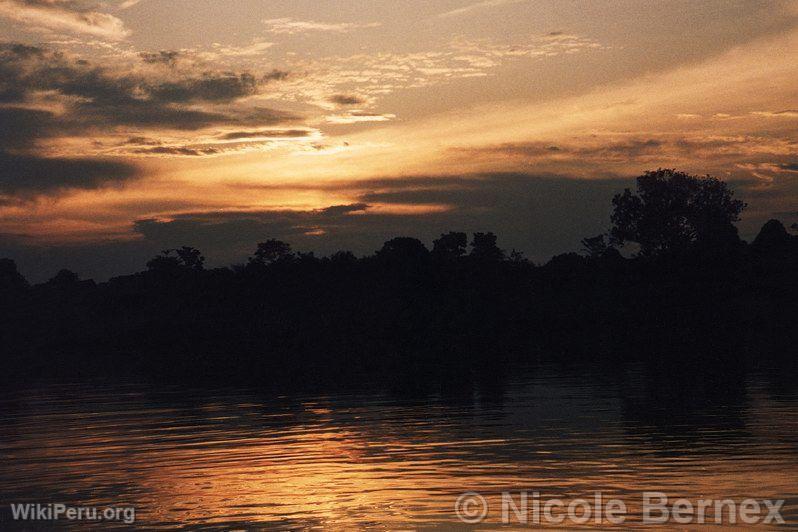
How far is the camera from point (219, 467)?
26.8 meters

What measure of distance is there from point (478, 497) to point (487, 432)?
37.7 feet

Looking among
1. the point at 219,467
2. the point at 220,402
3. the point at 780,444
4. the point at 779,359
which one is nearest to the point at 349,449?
the point at 219,467

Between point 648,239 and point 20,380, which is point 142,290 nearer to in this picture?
point 20,380

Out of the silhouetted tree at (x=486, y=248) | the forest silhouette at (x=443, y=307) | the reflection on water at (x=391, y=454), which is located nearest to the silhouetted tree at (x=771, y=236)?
the forest silhouette at (x=443, y=307)

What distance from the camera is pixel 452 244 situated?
13488cm

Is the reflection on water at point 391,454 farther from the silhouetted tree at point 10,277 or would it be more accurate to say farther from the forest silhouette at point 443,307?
the silhouetted tree at point 10,277

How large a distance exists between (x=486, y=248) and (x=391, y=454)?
111 metres

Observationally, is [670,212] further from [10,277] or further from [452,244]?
[10,277]

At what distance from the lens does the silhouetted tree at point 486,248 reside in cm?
13625

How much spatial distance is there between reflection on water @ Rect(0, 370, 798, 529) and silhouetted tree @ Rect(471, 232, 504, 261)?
8962 cm

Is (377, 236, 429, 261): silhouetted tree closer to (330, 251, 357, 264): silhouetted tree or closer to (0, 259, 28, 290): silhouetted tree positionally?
(330, 251, 357, 264): silhouetted tree

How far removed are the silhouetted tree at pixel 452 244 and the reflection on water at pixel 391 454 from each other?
87.0m

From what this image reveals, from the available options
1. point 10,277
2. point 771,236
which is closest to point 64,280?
point 10,277

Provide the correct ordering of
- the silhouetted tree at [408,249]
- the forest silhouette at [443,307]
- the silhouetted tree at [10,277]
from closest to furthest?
the forest silhouette at [443,307] < the silhouetted tree at [408,249] < the silhouetted tree at [10,277]
